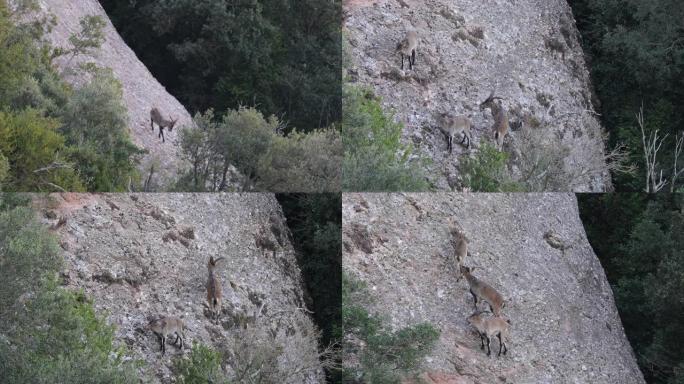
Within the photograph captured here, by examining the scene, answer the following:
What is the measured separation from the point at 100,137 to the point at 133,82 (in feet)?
6.70

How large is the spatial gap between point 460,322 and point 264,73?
5.52 m

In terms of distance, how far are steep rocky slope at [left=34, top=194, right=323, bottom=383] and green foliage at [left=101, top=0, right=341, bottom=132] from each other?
2227 millimetres

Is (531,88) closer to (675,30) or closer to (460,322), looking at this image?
(675,30)

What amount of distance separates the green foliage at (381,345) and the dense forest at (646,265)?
11.7 feet

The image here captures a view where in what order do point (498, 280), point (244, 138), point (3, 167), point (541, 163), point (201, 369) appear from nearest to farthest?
point (3, 167), point (201, 369), point (498, 280), point (244, 138), point (541, 163)

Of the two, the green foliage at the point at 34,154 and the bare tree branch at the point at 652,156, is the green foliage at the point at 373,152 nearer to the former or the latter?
the green foliage at the point at 34,154

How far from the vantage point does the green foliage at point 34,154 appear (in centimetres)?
1576

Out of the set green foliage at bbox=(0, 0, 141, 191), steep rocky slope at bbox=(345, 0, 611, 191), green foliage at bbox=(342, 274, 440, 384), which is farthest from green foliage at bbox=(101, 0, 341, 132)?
green foliage at bbox=(342, 274, 440, 384)

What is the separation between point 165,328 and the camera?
50.7 feet

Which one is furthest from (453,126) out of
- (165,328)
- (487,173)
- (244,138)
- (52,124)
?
(52,124)

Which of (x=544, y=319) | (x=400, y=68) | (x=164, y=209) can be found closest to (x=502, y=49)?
(x=400, y=68)

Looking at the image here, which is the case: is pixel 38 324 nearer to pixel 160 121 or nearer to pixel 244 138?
pixel 160 121

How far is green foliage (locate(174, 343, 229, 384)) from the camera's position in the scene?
14.7 m

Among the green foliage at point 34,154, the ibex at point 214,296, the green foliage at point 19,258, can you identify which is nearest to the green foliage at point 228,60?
the green foliage at point 34,154
